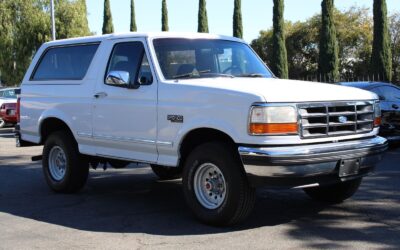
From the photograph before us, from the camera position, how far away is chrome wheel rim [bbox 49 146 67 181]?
7.94 meters

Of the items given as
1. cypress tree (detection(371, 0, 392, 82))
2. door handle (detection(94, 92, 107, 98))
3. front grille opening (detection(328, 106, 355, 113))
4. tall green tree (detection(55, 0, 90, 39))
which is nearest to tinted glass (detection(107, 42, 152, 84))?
door handle (detection(94, 92, 107, 98))

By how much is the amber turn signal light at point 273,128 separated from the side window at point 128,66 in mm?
1617

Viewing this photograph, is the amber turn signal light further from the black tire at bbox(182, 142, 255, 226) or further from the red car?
the red car

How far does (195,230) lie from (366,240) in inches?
67.3

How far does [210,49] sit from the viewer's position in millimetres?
6781

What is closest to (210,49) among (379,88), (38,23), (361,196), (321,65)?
(361,196)

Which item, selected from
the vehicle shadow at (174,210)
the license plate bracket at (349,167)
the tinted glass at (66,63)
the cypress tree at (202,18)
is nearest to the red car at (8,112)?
the vehicle shadow at (174,210)

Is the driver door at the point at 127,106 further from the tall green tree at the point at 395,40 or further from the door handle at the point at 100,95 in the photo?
the tall green tree at the point at 395,40

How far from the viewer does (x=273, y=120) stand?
5.22 m

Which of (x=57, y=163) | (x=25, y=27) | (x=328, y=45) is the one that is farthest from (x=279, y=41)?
(x=57, y=163)

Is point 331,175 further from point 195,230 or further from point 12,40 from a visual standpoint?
point 12,40

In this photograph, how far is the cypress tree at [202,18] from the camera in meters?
43.2

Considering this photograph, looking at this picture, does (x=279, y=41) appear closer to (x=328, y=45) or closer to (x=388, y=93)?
(x=328, y=45)

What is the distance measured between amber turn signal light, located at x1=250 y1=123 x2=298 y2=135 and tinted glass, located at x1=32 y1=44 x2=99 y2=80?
3.05 meters
